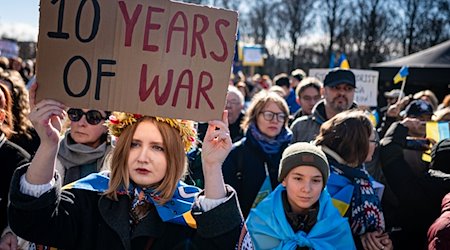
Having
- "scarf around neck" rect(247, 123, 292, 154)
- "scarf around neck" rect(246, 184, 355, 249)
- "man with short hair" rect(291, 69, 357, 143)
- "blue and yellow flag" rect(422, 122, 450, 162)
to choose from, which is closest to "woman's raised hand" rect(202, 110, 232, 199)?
"scarf around neck" rect(246, 184, 355, 249)

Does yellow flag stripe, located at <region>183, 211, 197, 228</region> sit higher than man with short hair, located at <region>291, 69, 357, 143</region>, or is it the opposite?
man with short hair, located at <region>291, 69, 357, 143</region>

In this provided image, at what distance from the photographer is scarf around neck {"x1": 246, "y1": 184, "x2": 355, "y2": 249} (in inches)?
105

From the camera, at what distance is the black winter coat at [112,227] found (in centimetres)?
194

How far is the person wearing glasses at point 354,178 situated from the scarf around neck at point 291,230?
0.72ft

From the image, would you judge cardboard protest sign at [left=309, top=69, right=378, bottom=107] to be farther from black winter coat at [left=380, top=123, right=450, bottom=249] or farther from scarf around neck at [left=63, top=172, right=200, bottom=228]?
scarf around neck at [left=63, top=172, right=200, bottom=228]

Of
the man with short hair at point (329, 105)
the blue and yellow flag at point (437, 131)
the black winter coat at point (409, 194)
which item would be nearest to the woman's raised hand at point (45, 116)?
the black winter coat at point (409, 194)

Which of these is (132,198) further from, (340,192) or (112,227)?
(340,192)

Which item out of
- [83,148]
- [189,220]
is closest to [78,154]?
[83,148]

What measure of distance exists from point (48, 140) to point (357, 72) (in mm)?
6387

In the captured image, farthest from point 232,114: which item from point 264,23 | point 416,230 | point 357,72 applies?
point 264,23

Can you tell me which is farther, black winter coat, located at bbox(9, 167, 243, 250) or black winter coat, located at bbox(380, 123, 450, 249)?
black winter coat, located at bbox(380, 123, 450, 249)

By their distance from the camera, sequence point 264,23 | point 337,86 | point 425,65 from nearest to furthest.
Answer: point 337,86 < point 425,65 < point 264,23

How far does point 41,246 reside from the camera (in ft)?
7.09

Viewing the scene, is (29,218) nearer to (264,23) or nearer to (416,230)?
(416,230)
